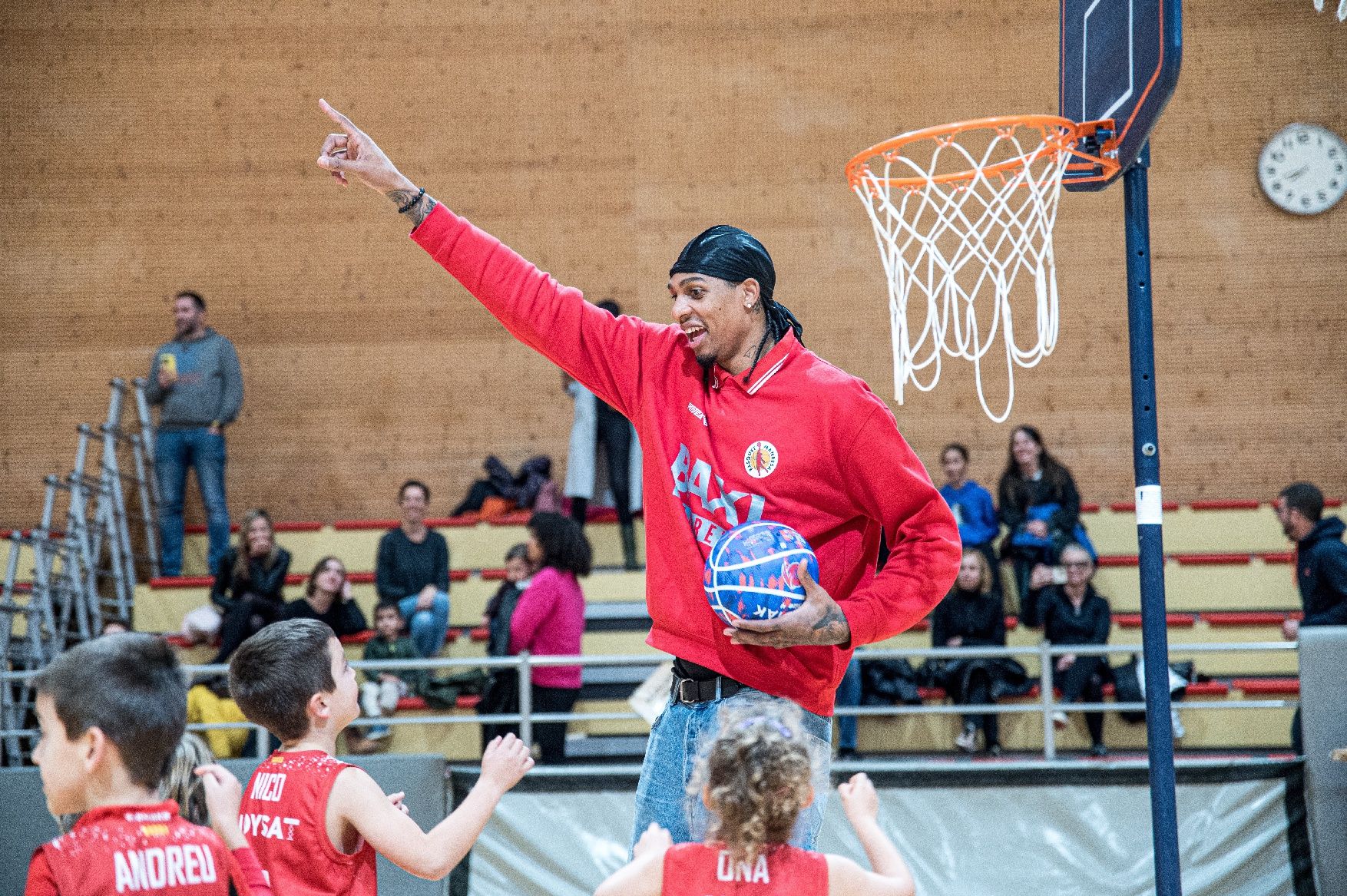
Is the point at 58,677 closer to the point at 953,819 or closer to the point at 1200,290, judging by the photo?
the point at 953,819

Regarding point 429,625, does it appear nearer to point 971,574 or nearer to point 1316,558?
point 971,574

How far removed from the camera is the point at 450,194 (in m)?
12.3

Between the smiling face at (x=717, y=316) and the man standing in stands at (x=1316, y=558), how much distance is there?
5127 millimetres

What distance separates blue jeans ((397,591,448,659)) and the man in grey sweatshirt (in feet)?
8.12

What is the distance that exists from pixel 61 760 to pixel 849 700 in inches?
260

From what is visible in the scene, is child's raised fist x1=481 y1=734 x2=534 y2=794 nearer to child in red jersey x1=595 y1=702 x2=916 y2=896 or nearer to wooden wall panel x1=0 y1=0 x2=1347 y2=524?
child in red jersey x1=595 y1=702 x2=916 y2=896

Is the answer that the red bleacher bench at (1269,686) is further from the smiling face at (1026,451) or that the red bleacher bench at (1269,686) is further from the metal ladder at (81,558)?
the metal ladder at (81,558)

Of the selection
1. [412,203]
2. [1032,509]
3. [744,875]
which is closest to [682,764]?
[744,875]

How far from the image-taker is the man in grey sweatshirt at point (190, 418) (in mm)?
11094

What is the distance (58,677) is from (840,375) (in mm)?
1898

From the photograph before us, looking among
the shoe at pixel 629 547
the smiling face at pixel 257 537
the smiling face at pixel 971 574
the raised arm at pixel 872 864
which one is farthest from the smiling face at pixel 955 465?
the raised arm at pixel 872 864

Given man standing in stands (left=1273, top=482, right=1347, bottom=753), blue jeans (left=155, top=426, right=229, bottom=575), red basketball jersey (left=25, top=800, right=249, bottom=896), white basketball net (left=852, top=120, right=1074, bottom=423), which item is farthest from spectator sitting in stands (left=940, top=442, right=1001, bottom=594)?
red basketball jersey (left=25, top=800, right=249, bottom=896)

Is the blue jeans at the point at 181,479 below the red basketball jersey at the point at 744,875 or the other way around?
the other way around

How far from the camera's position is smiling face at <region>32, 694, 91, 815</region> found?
2.34m
